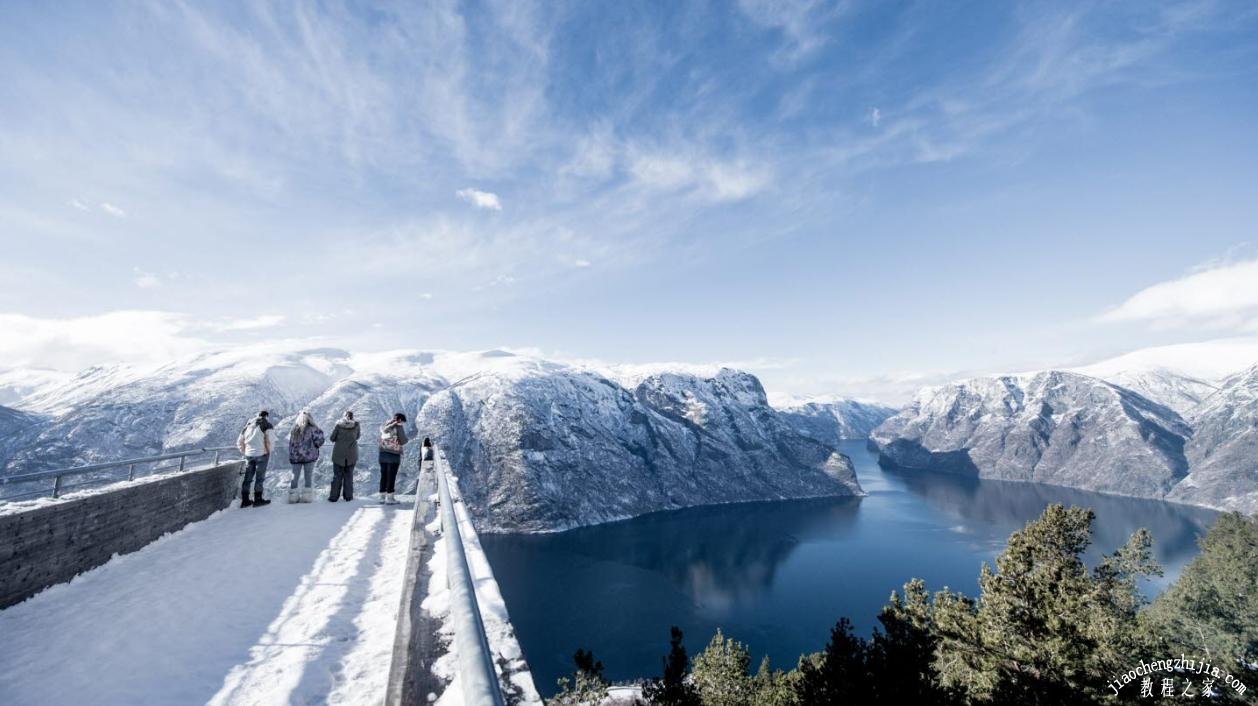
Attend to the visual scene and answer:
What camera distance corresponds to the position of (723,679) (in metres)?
42.6

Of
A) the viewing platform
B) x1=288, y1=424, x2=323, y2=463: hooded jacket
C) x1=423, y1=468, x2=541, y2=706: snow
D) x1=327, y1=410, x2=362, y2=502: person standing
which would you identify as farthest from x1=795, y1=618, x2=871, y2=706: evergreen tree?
x1=423, y1=468, x2=541, y2=706: snow

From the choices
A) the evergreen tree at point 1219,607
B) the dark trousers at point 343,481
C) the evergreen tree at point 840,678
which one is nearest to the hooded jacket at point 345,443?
the dark trousers at point 343,481

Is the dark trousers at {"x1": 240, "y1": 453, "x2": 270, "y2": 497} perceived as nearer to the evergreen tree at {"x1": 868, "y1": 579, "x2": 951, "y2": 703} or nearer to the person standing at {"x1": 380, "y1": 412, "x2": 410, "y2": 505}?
the person standing at {"x1": 380, "y1": 412, "x2": 410, "y2": 505}

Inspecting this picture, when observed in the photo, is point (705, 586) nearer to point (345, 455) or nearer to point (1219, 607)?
point (1219, 607)

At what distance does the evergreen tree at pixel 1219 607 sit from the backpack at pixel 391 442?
65517mm

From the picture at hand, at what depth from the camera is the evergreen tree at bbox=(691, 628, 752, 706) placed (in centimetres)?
4097

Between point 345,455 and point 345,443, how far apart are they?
0.37 m

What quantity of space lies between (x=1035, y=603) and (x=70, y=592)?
36.1 m

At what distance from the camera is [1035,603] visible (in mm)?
25984

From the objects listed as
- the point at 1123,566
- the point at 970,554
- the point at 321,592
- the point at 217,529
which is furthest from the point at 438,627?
the point at 970,554

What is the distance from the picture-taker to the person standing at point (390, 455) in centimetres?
1552

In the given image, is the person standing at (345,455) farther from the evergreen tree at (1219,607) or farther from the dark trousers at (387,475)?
the evergreen tree at (1219,607)

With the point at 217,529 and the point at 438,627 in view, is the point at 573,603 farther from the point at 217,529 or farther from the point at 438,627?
the point at 438,627

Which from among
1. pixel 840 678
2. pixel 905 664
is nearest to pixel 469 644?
pixel 905 664
